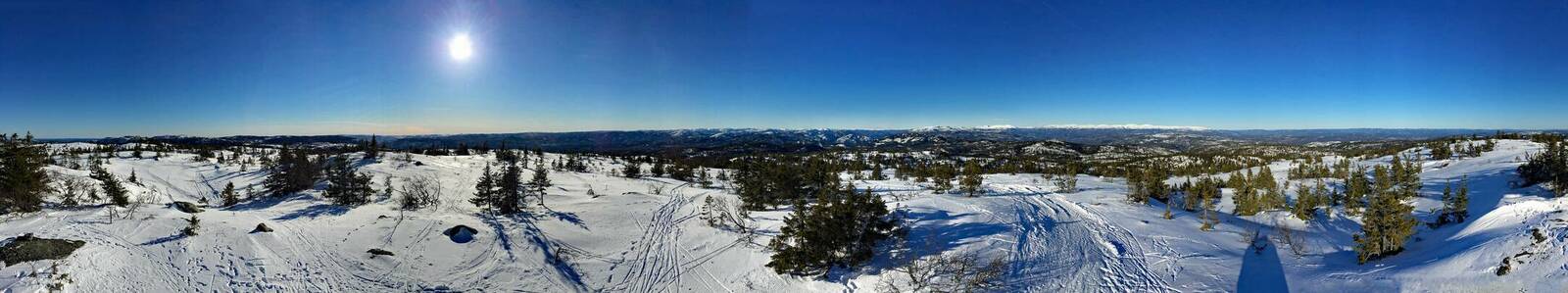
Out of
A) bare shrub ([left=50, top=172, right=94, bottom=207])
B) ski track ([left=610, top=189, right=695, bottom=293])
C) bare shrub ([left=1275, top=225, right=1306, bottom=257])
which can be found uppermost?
bare shrub ([left=50, top=172, right=94, bottom=207])

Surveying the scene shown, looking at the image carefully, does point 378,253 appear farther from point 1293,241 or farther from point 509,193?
point 1293,241

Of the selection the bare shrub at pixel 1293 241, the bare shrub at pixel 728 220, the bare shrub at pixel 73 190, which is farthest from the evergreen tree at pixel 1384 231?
the bare shrub at pixel 73 190

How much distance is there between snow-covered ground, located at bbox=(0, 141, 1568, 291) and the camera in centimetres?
1565

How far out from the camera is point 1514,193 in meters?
26.8

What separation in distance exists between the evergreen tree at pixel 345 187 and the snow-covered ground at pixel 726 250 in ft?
4.92

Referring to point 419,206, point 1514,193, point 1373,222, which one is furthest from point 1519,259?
point 419,206

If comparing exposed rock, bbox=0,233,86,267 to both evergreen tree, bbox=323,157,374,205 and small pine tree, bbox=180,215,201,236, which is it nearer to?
small pine tree, bbox=180,215,201,236

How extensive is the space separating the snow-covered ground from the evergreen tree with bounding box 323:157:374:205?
1.50 meters

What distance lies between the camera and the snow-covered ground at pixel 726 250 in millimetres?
15648

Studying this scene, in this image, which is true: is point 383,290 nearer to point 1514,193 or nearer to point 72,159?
point 1514,193

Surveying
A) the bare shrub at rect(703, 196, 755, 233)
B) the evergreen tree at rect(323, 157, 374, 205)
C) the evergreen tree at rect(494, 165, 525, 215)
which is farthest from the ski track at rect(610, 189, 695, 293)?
the evergreen tree at rect(323, 157, 374, 205)

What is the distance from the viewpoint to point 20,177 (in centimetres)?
2305

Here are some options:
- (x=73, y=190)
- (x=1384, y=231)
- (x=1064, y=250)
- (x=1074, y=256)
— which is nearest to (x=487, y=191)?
(x=73, y=190)

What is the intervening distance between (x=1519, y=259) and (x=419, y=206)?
5252 centimetres
